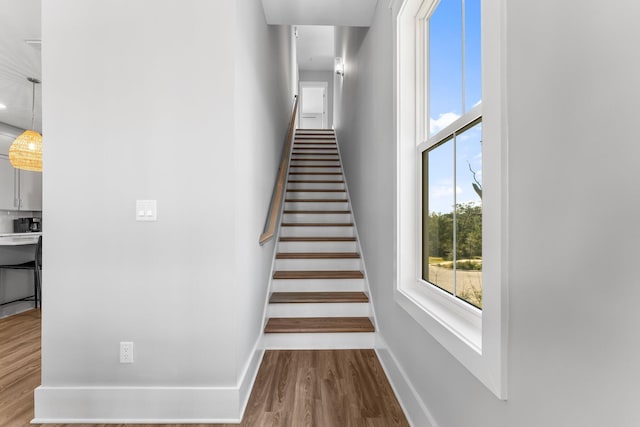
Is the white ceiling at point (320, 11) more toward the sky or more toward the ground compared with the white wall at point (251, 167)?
more toward the sky

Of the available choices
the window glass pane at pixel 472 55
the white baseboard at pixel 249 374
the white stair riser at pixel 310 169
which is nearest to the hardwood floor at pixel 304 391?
the white baseboard at pixel 249 374

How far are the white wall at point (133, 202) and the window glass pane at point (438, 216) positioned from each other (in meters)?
1.03

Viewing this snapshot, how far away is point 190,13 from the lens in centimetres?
177

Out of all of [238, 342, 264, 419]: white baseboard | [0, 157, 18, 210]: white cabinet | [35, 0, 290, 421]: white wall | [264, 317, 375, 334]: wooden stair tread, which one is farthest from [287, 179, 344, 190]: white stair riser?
[0, 157, 18, 210]: white cabinet

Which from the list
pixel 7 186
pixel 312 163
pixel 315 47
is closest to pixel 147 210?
pixel 312 163

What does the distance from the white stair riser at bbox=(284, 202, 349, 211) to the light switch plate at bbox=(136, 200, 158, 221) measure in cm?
238

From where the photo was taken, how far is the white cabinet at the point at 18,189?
485 centimetres

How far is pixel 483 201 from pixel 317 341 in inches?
75.4

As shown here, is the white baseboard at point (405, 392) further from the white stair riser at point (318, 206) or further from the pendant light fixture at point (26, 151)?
the pendant light fixture at point (26, 151)

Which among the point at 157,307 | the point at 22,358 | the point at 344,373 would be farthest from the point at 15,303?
the point at 344,373

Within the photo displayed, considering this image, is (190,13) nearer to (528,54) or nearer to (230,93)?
(230,93)

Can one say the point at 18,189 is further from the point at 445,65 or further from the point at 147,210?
the point at 445,65

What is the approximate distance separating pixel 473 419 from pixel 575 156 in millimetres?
889

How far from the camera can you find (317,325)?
2590mm
